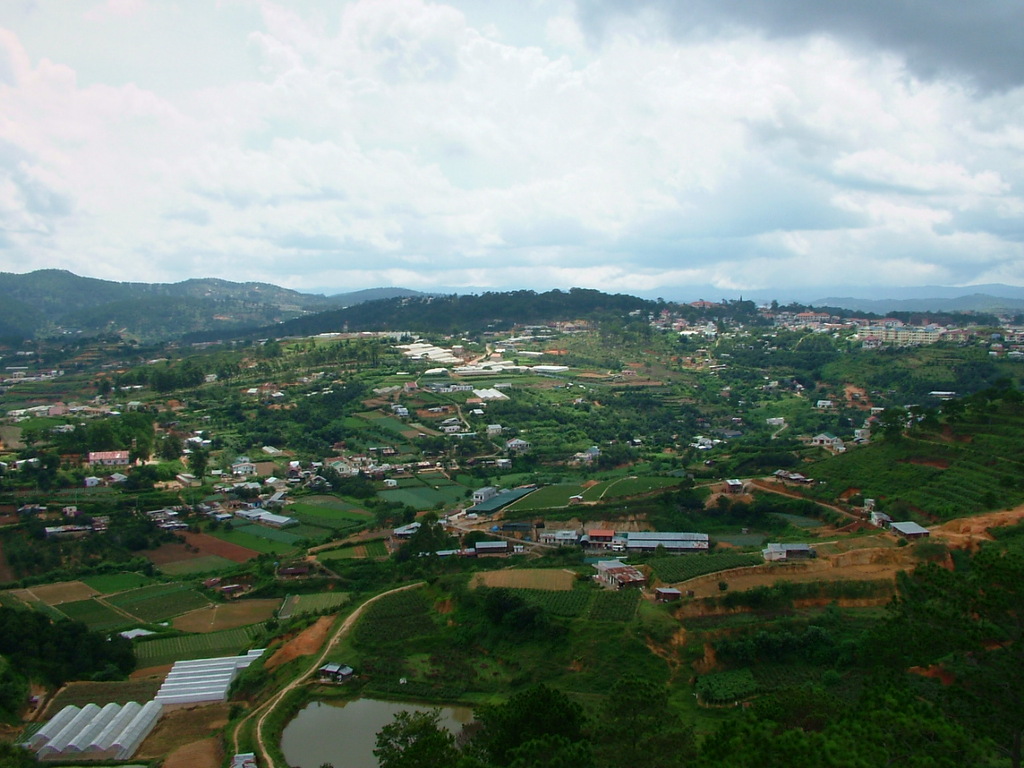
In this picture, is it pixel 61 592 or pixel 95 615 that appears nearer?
pixel 95 615

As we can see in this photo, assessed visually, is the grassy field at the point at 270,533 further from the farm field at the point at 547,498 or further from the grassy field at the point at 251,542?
the farm field at the point at 547,498

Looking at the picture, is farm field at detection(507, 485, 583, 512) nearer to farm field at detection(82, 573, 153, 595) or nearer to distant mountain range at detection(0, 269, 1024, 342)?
farm field at detection(82, 573, 153, 595)

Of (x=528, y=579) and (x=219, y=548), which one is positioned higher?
(x=528, y=579)

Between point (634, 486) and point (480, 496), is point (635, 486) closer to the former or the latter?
point (634, 486)

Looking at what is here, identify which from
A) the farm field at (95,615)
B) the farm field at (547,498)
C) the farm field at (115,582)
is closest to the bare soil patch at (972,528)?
the farm field at (547,498)

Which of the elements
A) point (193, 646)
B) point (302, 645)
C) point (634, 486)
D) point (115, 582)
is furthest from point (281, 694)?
point (634, 486)

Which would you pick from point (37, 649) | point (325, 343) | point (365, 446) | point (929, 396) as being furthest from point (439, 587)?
point (325, 343)

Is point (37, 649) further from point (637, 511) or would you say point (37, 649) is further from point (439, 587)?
point (637, 511)

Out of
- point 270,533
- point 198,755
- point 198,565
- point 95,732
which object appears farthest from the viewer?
point 270,533
